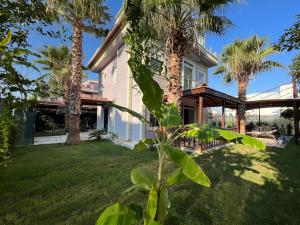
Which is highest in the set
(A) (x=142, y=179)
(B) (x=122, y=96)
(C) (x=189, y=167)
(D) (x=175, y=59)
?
(D) (x=175, y=59)

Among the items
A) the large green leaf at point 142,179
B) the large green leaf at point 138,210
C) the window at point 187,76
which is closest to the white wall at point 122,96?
the window at point 187,76

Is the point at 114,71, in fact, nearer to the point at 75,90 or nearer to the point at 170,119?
the point at 75,90

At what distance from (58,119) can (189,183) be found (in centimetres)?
2189

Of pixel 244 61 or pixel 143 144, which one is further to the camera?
pixel 244 61

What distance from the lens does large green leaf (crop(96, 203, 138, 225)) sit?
1.66 meters

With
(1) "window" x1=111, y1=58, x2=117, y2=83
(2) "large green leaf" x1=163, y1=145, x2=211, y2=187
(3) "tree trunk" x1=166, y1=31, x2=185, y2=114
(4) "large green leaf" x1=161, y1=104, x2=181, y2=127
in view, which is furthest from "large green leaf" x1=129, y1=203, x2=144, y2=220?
(1) "window" x1=111, y1=58, x2=117, y2=83

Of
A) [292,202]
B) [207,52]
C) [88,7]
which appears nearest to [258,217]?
[292,202]

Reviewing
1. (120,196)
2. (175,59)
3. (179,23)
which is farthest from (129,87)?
(120,196)

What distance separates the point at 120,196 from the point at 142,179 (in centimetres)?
251

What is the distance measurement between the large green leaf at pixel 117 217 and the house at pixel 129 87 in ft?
29.7

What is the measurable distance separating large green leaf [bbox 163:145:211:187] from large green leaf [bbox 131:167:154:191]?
1.83ft

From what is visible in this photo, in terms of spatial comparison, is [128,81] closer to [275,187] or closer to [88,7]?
[88,7]

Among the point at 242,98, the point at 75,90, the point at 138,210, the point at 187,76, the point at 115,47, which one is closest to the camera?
the point at 138,210

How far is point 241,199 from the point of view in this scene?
4238mm
